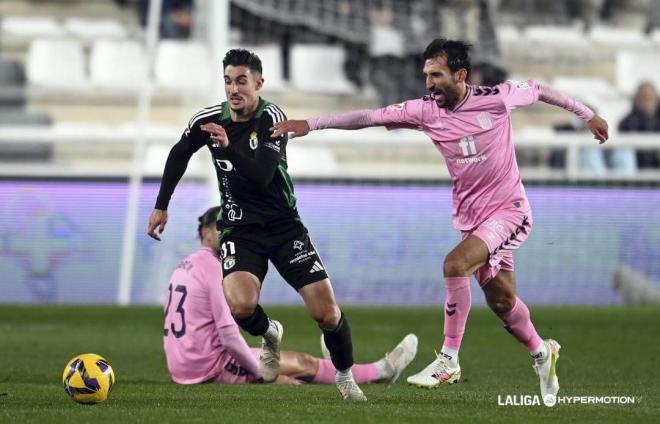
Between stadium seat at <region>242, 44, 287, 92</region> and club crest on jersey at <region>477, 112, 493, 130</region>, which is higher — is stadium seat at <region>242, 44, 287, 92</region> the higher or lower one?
the lower one

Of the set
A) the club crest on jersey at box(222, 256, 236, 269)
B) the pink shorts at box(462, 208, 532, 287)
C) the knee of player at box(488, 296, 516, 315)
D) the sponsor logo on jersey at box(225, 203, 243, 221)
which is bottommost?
the knee of player at box(488, 296, 516, 315)

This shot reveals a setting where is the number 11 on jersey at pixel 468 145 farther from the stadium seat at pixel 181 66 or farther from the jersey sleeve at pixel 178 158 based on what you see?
the stadium seat at pixel 181 66

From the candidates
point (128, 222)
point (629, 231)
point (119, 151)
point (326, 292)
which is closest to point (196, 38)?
point (119, 151)

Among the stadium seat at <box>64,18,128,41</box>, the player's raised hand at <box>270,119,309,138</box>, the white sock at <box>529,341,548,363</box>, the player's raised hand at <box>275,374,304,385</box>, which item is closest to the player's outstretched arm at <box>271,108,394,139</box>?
the player's raised hand at <box>270,119,309,138</box>

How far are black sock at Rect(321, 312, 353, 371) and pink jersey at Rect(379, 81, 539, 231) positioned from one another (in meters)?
1.18

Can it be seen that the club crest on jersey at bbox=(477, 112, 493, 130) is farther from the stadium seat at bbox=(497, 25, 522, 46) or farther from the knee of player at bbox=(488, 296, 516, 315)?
the stadium seat at bbox=(497, 25, 522, 46)

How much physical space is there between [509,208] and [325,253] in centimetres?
817

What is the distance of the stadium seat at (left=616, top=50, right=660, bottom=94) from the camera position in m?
21.1

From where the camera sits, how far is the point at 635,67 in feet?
69.8

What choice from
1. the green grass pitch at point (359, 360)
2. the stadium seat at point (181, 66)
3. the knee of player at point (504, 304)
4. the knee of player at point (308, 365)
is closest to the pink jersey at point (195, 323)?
the green grass pitch at point (359, 360)

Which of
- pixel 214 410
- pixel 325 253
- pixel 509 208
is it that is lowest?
pixel 325 253

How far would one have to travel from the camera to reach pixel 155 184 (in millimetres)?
16750

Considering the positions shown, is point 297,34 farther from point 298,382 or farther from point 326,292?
point 326,292

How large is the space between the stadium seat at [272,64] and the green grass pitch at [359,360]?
12.8ft
